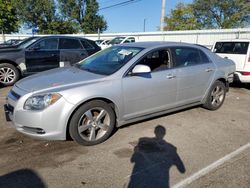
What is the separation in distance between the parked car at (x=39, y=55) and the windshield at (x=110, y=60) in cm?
250

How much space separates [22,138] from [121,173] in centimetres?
188

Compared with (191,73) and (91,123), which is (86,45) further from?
(91,123)

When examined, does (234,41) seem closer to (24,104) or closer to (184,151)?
(184,151)

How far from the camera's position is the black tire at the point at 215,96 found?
5.33m

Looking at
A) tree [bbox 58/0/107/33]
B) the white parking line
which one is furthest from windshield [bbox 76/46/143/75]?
tree [bbox 58/0/107/33]

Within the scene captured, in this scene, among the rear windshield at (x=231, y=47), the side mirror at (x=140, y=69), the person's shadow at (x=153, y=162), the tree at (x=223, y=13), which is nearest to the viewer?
the person's shadow at (x=153, y=162)

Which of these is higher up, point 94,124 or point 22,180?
point 94,124

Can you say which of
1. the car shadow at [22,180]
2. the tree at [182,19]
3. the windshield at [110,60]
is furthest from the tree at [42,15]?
the car shadow at [22,180]

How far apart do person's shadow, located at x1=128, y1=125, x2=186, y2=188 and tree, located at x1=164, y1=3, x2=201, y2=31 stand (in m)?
38.0

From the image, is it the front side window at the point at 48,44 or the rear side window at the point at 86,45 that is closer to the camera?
the front side window at the point at 48,44

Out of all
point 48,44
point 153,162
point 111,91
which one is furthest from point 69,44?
point 153,162

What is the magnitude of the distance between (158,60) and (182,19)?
40124mm

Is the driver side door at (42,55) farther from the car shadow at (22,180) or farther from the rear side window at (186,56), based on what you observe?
the car shadow at (22,180)

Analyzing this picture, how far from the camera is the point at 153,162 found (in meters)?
3.26
